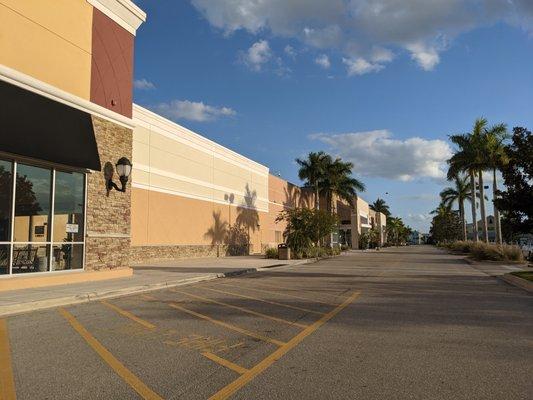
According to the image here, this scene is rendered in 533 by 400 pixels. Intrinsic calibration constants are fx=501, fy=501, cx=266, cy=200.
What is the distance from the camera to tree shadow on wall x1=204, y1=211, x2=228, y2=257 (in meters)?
38.0

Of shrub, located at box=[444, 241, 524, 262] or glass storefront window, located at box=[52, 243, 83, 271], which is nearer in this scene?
glass storefront window, located at box=[52, 243, 83, 271]

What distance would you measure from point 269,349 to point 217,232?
105 ft

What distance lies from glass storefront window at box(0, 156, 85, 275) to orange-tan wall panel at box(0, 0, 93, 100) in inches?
118

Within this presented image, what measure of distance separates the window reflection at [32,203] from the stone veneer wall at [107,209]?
5.92 ft

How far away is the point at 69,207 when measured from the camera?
54.3 feet

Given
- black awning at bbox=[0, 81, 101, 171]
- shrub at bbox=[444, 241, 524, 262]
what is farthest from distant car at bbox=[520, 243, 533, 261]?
black awning at bbox=[0, 81, 101, 171]

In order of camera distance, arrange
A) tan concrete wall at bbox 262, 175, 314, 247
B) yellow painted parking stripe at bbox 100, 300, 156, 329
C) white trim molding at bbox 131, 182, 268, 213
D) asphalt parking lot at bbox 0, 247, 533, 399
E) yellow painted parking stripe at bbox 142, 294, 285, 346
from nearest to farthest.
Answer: asphalt parking lot at bbox 0, 247, 533, 399
yellow painted parking stripe at bbox 142, 294, 285, 346
yellow painted parking stripe at bbox 100, 300, 156, 329
white trim molding at bbox 131, 182, 268, 213
tan concrete wall at bbox 262, 175, 314, 247

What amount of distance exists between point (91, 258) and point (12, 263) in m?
3.28

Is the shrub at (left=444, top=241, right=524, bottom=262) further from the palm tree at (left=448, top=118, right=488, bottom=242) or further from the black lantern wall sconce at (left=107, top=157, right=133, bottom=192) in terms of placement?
the black lantern wall sconce at (left=107, top=157, right=133, bottom=192)

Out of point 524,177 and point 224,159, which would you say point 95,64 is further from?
point 224,159

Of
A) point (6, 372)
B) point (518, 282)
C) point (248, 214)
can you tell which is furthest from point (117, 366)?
point (248, 214)

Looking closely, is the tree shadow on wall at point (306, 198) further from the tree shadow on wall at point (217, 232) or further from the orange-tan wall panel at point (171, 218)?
the orange-tan wall panel at point (171, 218)

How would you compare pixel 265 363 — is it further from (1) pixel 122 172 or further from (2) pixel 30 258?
(1) pixel 122 172

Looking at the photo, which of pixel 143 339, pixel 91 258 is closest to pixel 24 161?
pixel 91 258
